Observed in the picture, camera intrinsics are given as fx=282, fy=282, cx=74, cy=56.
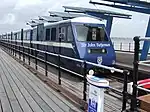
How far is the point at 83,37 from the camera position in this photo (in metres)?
12.5

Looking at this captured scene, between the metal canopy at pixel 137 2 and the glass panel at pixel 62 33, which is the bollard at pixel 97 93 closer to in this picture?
the glass panel at pixel 62 33

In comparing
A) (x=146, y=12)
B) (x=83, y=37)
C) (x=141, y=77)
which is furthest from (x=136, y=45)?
(x=146, y=12)

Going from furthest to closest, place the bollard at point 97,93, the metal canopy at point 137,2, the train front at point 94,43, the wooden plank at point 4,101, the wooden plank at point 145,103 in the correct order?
the metal canopy at point 137,2 → the train front at point 94,43 → the wooden plank at point 4,101 → the bollard at point 97,93 → the wooden plank at point 145,103

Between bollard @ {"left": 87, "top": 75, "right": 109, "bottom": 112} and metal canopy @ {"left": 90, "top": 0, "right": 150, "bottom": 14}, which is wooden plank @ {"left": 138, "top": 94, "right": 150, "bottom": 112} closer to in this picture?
bollard @ {"left": 87, "top": 75, "right": 109, "bottom": 112}

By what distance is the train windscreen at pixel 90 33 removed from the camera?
40.8 feet

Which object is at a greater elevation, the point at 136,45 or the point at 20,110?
the point at 136,45

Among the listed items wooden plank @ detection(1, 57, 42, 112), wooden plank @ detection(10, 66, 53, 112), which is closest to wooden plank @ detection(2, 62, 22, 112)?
wooden plank @ detection(1, 57, 42, 112)

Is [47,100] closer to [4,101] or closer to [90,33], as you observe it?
[4,101]

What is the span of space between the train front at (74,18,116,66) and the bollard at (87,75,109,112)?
778 cm

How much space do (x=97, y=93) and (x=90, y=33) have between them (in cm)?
900

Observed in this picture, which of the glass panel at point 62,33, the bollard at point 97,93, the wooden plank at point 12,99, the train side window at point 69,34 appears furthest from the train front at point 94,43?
the bollard at point 97,93

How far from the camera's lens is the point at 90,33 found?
12.7 meters

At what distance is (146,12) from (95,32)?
572 cm

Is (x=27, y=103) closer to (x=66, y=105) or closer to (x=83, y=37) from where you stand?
(x=66, y=105)
